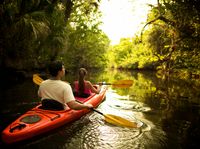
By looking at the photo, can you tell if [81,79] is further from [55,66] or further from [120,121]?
[55,66]

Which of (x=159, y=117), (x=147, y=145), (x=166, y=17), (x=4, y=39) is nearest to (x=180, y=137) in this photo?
(x=147, y=145)

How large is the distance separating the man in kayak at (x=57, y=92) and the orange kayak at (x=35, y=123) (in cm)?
21

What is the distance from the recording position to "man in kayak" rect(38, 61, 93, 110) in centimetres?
474

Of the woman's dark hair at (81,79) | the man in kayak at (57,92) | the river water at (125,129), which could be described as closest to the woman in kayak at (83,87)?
the woman's dark hair at (81,79)

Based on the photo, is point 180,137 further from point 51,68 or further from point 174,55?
point 174,55

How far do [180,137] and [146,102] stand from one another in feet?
13.4

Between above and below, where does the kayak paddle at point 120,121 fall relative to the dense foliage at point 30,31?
below

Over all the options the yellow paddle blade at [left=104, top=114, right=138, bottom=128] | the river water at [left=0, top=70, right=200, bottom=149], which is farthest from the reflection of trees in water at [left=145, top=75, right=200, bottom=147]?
the yellow paddle blade at [left=104, top=114, right=138, bottom=128]

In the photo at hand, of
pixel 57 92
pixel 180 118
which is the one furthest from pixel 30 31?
pixel 180 118

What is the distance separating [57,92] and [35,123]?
2.43 ft

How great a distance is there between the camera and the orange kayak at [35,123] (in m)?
4.11

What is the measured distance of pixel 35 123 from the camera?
4.58 meters

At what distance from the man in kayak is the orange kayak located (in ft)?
0.67

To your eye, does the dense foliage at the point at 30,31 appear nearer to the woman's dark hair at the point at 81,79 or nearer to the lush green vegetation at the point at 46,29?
the lush green vegetation at the point at 46,29
